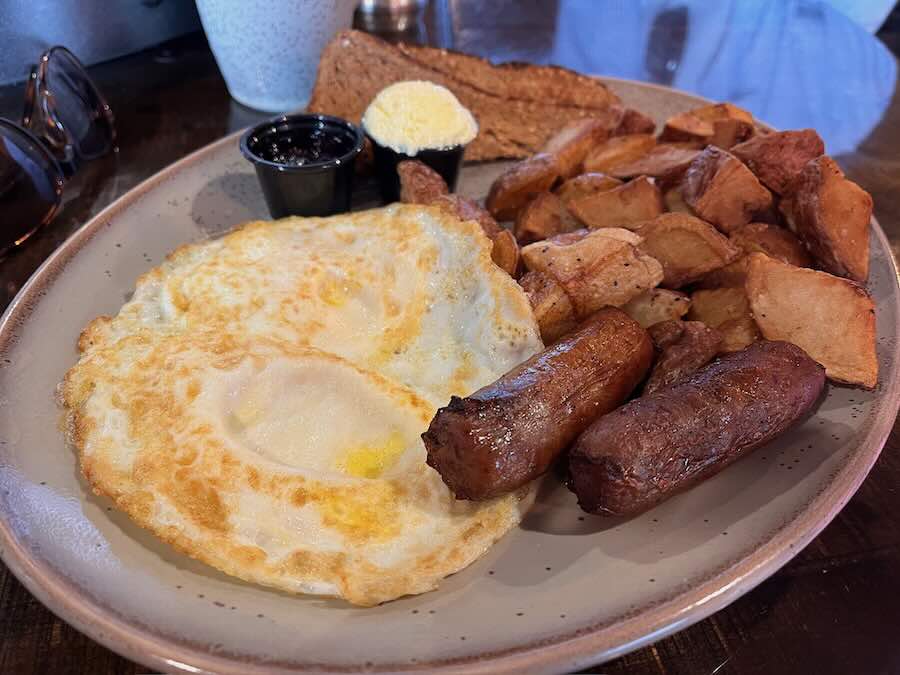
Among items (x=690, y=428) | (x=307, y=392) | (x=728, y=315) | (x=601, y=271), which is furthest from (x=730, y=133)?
(x=307, y=392)

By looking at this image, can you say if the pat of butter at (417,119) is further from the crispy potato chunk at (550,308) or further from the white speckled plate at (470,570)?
the white speckled plate at (470,570)

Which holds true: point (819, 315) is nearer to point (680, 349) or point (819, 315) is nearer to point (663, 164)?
point (680, 349)

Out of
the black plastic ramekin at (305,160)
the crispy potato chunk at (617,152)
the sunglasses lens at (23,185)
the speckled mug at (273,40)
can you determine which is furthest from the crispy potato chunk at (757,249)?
the sunglasses lens at (23,185)

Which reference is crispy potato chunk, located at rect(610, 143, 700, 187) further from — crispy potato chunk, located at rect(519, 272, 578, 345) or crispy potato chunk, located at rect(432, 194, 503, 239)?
crispy potato chunk, located at rect(519, 272, 578, 345)

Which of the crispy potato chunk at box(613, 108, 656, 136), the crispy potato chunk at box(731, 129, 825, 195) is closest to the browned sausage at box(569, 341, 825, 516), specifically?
the crispy potato chunk at box(731, 129, 825, 195)

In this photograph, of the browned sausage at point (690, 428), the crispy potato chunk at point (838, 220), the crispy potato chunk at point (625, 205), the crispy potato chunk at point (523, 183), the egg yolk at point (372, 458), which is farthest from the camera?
the crispy potato chunk at point (523, 183)
